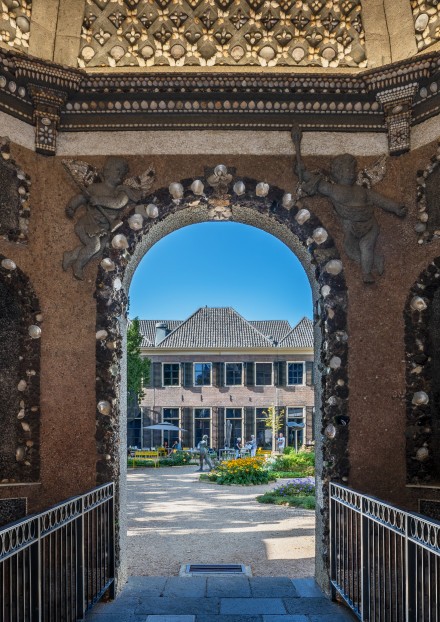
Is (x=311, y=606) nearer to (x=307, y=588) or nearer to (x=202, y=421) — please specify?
(x=307, y=588)

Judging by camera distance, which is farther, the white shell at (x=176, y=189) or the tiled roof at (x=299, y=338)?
the tiled roof at (x=299, y=338)

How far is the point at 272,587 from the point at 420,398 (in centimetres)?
214

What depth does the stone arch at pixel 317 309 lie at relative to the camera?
18.6 feet

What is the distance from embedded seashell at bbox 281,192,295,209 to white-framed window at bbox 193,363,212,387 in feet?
78.1

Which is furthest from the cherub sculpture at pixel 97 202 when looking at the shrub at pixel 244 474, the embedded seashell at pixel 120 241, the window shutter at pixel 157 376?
the window shutter at pixel 157 376

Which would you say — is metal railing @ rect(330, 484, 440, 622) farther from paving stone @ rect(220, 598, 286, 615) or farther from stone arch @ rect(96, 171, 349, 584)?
paving stone @ rect(220, 598, 286, 615)

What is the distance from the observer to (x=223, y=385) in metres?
29.2

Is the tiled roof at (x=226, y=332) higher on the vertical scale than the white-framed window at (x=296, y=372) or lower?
higher

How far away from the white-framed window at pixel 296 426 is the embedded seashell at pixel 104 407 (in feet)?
73.9

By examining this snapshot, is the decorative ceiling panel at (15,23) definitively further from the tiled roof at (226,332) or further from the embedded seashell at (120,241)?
the tiled roof at (226,332)

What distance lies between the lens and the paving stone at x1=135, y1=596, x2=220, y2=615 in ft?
16.3

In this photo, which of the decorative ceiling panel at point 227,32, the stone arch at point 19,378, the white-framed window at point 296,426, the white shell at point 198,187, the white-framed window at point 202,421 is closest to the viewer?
the stone arch at point 19,378

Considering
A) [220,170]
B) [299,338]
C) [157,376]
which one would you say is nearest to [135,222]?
[220,170]

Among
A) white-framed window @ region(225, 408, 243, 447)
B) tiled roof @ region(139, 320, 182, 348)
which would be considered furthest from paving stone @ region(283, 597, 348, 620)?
tiled roof @ region(139, 320, 182, 348)
